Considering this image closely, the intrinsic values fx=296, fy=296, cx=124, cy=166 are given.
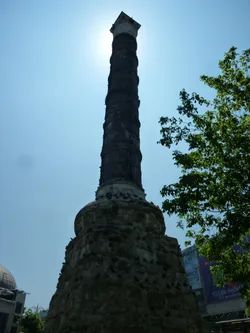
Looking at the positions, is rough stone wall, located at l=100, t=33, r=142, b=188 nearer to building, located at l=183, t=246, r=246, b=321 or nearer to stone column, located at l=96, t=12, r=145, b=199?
stone column, located at l=96, t=12, r=145, b=199

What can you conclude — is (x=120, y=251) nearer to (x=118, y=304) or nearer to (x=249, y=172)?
(x=118, y=304)

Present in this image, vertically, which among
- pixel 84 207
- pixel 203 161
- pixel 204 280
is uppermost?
pixel 204 280

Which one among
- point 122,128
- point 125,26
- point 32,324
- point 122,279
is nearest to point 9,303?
point 32,324

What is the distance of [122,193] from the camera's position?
9734 millimetres

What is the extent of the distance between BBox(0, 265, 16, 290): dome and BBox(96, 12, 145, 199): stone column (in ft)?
137

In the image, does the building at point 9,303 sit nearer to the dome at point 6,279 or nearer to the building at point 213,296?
the dome at point 6,279

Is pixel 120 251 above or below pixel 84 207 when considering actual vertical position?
below

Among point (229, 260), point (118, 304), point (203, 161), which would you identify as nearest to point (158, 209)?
point (203, 161)

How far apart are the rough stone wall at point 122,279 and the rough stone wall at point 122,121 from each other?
174cm

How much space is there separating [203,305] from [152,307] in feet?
109

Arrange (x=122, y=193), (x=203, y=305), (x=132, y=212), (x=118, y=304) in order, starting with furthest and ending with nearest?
(x=203, y=305) < (x=122, y=193) < (x=132, y=212) < (x=118, y=304)

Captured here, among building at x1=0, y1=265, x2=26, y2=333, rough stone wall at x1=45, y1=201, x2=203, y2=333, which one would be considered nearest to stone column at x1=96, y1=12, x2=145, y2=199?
rough stone wall at x1=45, y1=201, x2=203, y2=333

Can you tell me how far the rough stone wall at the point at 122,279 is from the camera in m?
6.84

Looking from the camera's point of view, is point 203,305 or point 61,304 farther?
point 203,305
